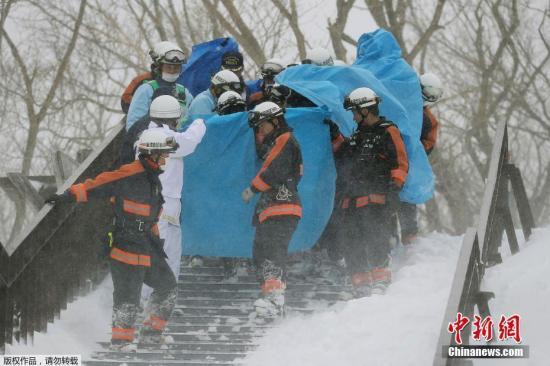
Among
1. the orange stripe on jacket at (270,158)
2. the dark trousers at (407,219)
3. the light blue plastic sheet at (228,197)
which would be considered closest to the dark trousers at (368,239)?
the light blue plastic sheet at (228,197)

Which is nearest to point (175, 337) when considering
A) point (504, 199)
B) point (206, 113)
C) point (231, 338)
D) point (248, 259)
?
point (231, 338)

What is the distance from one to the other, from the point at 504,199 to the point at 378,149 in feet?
4.33

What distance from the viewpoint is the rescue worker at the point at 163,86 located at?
27.7 ft

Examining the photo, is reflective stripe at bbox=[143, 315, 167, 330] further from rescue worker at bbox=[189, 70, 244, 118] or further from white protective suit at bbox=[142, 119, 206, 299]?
rescue worker at bbox=[189, 70, 244, 118]

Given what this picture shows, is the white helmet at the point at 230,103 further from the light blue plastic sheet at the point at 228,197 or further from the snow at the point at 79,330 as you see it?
the snow at the point at 79,330

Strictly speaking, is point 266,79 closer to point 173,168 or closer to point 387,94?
point 387,94

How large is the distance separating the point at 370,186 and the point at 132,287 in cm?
256

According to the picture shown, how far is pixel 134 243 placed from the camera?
6.89 metres

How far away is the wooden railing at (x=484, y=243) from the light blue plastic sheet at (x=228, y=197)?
1.64 meters

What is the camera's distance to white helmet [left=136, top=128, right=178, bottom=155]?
6.98 meters

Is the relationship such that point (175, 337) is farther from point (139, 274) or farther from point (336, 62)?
point (336, 62)

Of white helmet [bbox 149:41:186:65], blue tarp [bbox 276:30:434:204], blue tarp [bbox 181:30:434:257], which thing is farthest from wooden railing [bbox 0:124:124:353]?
blue tarp [bbox 276:30:434:204]

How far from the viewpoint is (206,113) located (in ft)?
28.2

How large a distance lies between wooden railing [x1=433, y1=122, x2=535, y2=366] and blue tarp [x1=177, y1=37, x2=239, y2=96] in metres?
3.30
